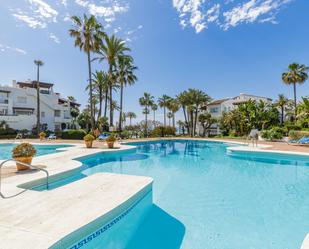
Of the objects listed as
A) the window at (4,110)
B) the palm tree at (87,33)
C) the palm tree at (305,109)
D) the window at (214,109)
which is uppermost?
the palm tree at (87,33)

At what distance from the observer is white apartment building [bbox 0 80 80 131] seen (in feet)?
113

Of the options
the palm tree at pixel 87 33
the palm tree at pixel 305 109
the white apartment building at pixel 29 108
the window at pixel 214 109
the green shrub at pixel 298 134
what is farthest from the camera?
the window at pixel 214 109

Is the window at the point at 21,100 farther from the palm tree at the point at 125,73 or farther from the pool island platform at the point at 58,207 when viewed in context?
the pool island platform at the point at 58,207

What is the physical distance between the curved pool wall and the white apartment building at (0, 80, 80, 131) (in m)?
36.8

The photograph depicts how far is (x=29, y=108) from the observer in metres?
38.4

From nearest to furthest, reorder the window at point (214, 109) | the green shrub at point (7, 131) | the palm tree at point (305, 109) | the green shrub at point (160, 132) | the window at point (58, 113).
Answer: the palm tree at point (305, 109) < the green shrub at point (7, 131) < the green shrub at point (160, 132) < the window at point (58, 113) < the window at point (214, 109)

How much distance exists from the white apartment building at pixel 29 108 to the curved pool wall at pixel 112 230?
121 ft

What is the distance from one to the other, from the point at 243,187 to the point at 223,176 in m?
1.70

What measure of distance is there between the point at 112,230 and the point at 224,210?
3415 mm

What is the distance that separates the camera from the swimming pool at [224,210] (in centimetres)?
420

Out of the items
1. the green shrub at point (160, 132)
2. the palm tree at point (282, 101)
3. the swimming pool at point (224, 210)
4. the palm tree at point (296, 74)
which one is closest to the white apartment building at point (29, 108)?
the green shrub at point (160, 132)

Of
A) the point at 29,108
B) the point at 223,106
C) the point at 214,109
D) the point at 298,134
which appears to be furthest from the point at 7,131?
the point at 223,106

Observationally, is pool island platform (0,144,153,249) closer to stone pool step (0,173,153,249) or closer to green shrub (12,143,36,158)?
stone pool step (0,173,153,249)

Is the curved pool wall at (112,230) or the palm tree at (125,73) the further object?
the palm tree at (125,73)
